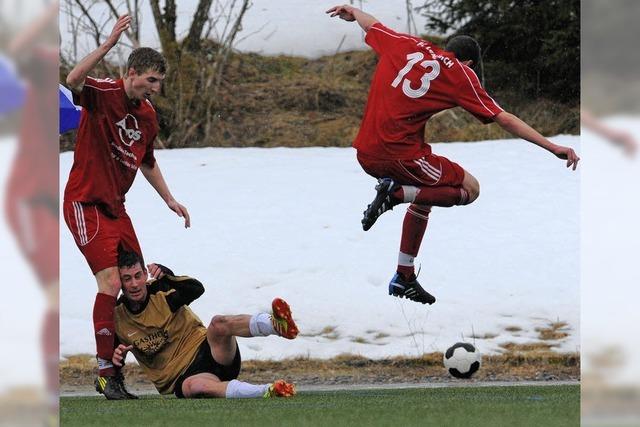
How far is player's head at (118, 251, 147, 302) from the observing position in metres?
6.95

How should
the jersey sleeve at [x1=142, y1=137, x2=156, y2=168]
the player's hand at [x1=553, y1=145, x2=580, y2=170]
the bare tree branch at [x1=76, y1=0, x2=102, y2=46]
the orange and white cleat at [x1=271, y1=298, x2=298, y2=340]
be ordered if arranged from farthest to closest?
the bare tree branch at [x1=76, y1=0, x2=102, y2=46], the jersey sleeve at [x1=142, y1=137, x2=156, y2=168], the orange and white cleat at [x1=271, y1=298, x2=298, y2=340], the player's hand at [x1=553, y1=145, x2=580, y2=170]

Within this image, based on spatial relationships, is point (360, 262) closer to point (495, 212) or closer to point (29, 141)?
point (495, 212)

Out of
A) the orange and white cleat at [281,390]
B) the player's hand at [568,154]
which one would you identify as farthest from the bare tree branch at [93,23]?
the player's hand at [568,154]

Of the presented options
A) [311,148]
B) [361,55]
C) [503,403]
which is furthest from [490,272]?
[361,55]

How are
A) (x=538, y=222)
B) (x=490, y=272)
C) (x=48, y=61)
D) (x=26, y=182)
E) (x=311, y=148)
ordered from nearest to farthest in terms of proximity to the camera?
(x=48, y=61) → (x=26, y=182) → (x=490, y=272) → (x=538, y=222) → (x=311, y=148)

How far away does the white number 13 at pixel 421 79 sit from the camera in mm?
6820

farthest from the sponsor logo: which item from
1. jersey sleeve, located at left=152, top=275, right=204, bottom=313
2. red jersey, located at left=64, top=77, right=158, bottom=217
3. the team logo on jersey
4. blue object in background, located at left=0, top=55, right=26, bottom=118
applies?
blue object in background, located at left=0, top=55, right=26, bottom=118

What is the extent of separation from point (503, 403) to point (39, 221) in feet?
15.0

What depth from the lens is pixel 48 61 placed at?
1.79 metres

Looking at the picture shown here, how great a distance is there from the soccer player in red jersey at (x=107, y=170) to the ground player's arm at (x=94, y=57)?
0.24 m

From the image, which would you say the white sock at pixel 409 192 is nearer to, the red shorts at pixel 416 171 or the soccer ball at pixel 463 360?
the red shorts at pixel 416 171

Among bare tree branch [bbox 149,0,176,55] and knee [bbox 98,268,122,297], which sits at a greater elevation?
bare tree branch [bbox 149,0,176,55]

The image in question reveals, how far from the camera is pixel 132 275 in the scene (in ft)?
22.9

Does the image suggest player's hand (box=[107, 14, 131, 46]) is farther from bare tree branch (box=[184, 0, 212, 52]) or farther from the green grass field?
bare tree branch (box=[184, 0, 212, 52])
